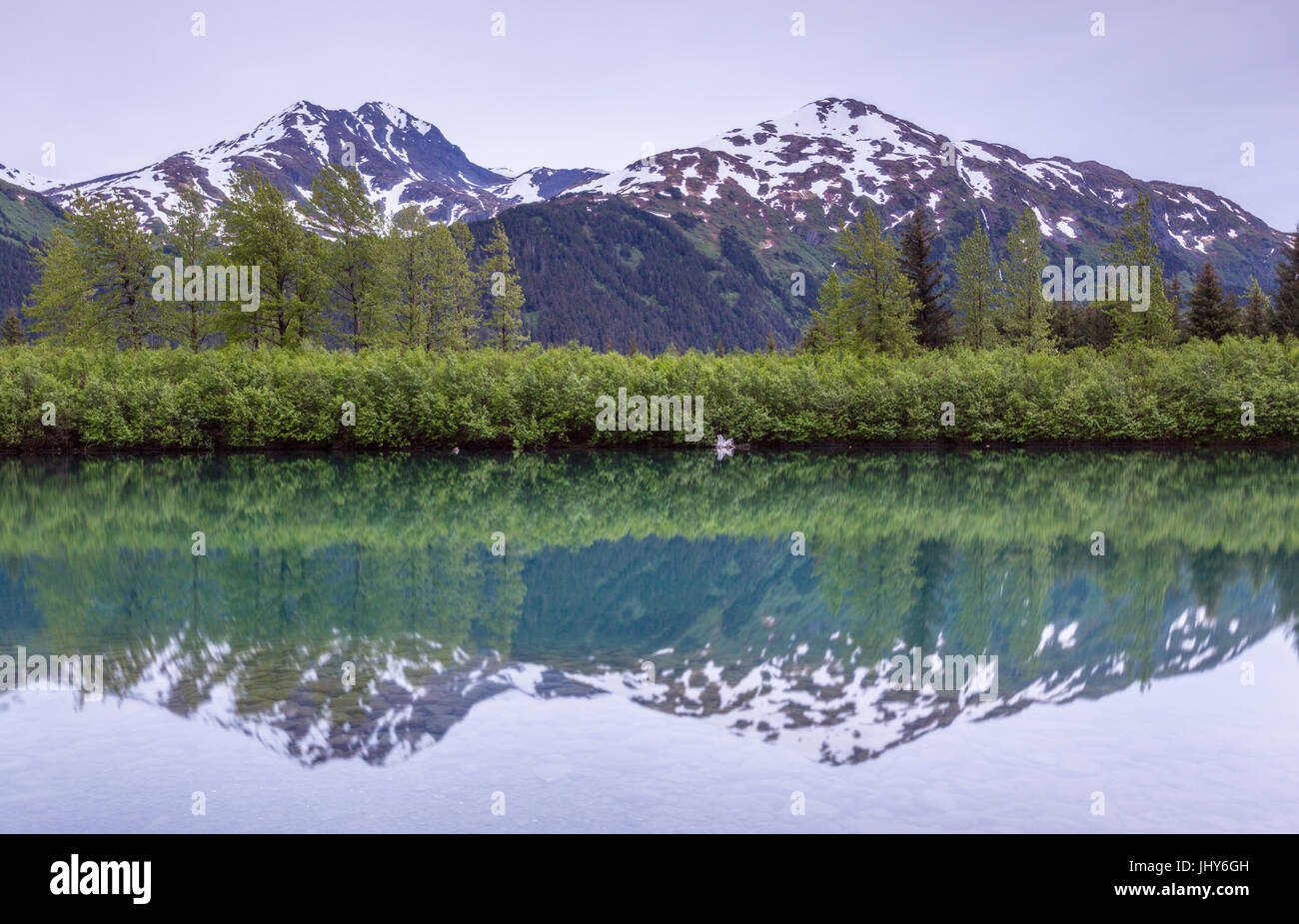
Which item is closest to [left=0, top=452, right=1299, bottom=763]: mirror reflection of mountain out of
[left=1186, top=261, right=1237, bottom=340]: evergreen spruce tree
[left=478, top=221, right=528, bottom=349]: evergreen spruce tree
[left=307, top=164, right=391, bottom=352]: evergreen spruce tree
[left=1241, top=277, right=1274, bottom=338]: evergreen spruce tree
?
[left=307, top=164, right=391, bottom=352]: evergreen spruce tree

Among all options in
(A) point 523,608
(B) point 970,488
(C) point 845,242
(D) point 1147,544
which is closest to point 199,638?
(A) point 523,608

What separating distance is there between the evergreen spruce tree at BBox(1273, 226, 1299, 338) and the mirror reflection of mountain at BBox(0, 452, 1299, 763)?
42.2 m

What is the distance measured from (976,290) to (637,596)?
58726mm

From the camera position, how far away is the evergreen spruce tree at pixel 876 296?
187 feet

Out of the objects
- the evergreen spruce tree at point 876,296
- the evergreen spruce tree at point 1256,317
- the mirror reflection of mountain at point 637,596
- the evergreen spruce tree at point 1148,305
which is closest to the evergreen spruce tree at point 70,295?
the mirror reflection of mountain at point 637,596

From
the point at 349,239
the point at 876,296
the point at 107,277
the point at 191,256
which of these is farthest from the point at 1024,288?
the point at 107,277

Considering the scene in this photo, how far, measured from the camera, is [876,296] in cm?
5778

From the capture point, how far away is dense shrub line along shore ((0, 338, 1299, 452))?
1681 inches

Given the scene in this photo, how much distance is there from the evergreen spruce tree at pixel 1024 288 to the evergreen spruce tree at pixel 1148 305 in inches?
178

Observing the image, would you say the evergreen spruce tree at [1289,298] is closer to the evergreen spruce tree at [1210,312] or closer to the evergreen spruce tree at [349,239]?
the evergreen spruce tree at [1210,312]

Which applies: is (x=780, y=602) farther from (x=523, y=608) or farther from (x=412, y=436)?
(x=412, y=436)

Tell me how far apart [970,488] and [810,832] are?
24.9m

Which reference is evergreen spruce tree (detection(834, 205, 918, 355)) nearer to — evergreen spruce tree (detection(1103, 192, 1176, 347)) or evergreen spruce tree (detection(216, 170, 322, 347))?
evergreen spruce tree (detection(1103, 192, 1176, 347))

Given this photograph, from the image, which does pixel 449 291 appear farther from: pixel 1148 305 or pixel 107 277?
pixel 1148 305
